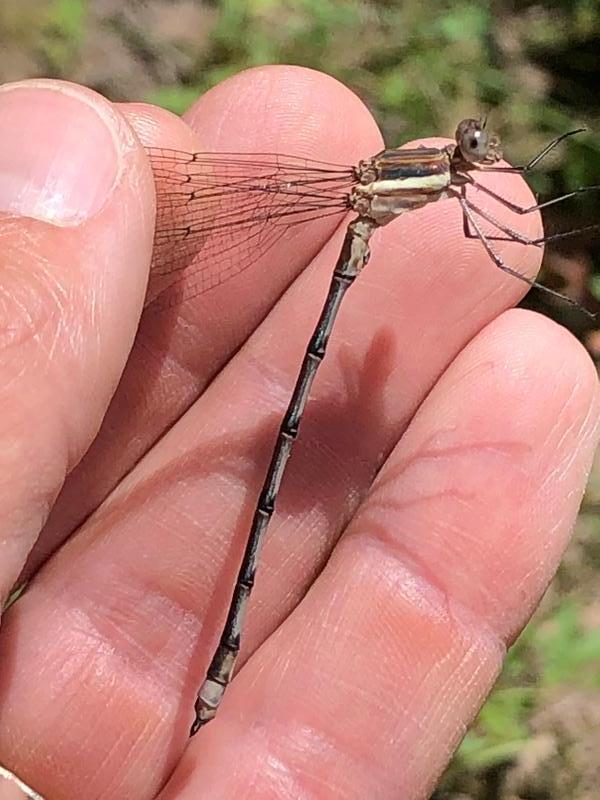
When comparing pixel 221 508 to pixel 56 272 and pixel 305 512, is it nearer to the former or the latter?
pixel 305 512

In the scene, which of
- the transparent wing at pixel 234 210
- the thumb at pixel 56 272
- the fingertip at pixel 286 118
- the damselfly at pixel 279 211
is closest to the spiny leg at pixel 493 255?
the damselfly at pixel 279 211

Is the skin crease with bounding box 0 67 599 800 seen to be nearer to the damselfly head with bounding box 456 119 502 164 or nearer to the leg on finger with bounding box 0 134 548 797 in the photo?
the leg on finger with bounding box 0 134 548 797

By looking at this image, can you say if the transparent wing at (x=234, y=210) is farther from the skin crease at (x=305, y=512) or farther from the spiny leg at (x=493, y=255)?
the spiny leg at (x=493, y=255)

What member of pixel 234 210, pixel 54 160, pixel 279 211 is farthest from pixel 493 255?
pixel 54 160

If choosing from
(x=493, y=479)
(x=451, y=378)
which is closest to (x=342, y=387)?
(x=451, y=378)

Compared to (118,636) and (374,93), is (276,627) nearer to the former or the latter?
(118,636)
